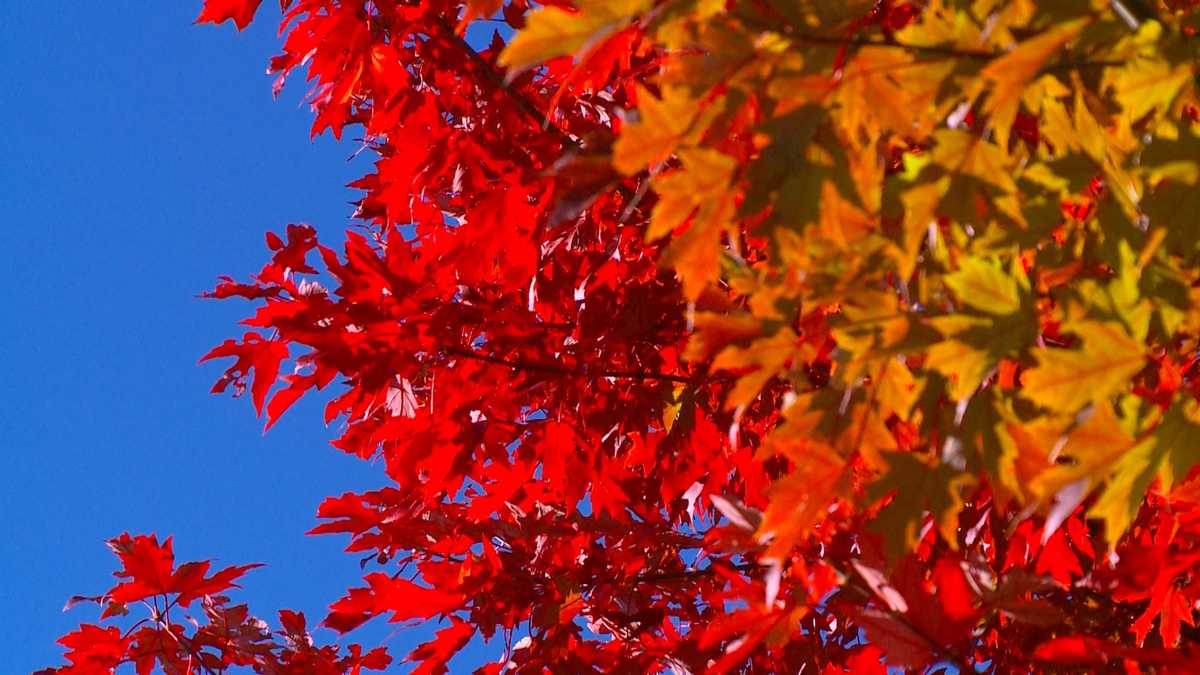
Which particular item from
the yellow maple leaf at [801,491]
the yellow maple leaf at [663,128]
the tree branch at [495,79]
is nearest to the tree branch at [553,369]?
the tree branch at [495,79]

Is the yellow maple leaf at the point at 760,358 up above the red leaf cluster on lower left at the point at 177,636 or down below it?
below

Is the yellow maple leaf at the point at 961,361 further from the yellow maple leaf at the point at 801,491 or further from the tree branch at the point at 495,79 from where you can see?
the tree branch at the point at 495,79

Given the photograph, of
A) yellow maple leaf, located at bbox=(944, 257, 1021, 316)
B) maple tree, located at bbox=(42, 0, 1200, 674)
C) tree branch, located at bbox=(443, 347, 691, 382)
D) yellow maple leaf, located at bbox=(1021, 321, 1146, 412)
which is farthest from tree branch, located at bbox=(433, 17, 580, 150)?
yellow maple leaf, located at bbox=(1021, 321, 1146, 412)

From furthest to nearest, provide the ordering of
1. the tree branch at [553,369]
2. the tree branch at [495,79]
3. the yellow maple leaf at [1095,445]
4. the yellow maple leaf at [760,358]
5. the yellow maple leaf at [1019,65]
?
the tree branch at [495,79] → the tree branch at [553,369] → the yellow maple leaf at [760,358] → the yellow maple leaf at [1095,445] → the yellow maple leaf at [1019,65]

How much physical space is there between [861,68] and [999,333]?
391mm

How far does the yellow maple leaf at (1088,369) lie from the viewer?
138 centimetres

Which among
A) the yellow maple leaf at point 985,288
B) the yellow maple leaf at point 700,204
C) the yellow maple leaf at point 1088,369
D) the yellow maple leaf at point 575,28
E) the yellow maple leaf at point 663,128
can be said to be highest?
the yellow maple leaf at point 575,28

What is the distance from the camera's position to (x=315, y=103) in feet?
12.1

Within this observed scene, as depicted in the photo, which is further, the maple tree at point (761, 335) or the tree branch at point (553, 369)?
the tree branch at point (553, 369)

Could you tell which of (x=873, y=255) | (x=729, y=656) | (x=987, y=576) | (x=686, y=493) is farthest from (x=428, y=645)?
(x=873, y=255)

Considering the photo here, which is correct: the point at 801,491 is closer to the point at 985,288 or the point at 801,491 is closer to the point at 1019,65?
the point at 985,288

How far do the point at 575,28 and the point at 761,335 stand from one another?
1.92 feet

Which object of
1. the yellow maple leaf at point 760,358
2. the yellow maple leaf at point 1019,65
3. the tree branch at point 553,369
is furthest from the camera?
the tree branch at point 553,369

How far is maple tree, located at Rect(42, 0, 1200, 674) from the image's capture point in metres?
1.35
